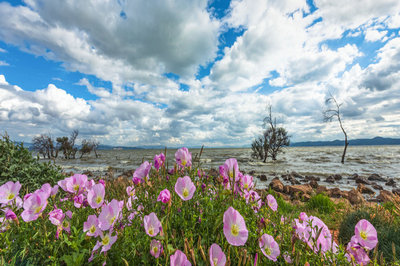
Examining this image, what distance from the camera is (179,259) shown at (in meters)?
0.98

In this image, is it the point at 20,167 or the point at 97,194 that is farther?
the point at 20,167

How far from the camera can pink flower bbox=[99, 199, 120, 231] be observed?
114 centimetres

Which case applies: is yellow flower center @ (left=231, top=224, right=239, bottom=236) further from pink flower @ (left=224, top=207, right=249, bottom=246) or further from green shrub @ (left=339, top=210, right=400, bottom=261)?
green shrub @ (left=339, top=210, right=400, bottom=261)

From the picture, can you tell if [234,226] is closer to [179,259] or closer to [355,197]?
[179,259]

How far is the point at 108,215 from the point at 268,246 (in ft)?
3.50

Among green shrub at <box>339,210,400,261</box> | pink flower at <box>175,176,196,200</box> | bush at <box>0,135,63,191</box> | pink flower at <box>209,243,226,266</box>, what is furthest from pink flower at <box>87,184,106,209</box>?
bush at <box>0,135,63,191</box>

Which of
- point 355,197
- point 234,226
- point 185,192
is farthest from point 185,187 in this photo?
point 355,197

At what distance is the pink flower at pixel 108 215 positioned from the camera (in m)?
1.14

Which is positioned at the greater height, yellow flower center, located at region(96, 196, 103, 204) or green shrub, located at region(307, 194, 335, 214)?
yellow flower center, located at region(96, 196, 103, 204)

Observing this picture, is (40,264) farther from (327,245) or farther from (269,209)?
(327,245)

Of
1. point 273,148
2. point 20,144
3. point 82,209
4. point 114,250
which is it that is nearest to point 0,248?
point 82,209

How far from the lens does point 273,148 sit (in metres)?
24.5

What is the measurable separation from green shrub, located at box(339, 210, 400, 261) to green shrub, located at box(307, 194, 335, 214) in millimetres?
1754

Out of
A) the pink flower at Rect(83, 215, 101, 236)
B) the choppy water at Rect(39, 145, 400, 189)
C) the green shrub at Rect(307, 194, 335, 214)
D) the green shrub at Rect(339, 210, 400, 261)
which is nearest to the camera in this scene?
the pink flower at Rect(83, 215, 101, 236)
